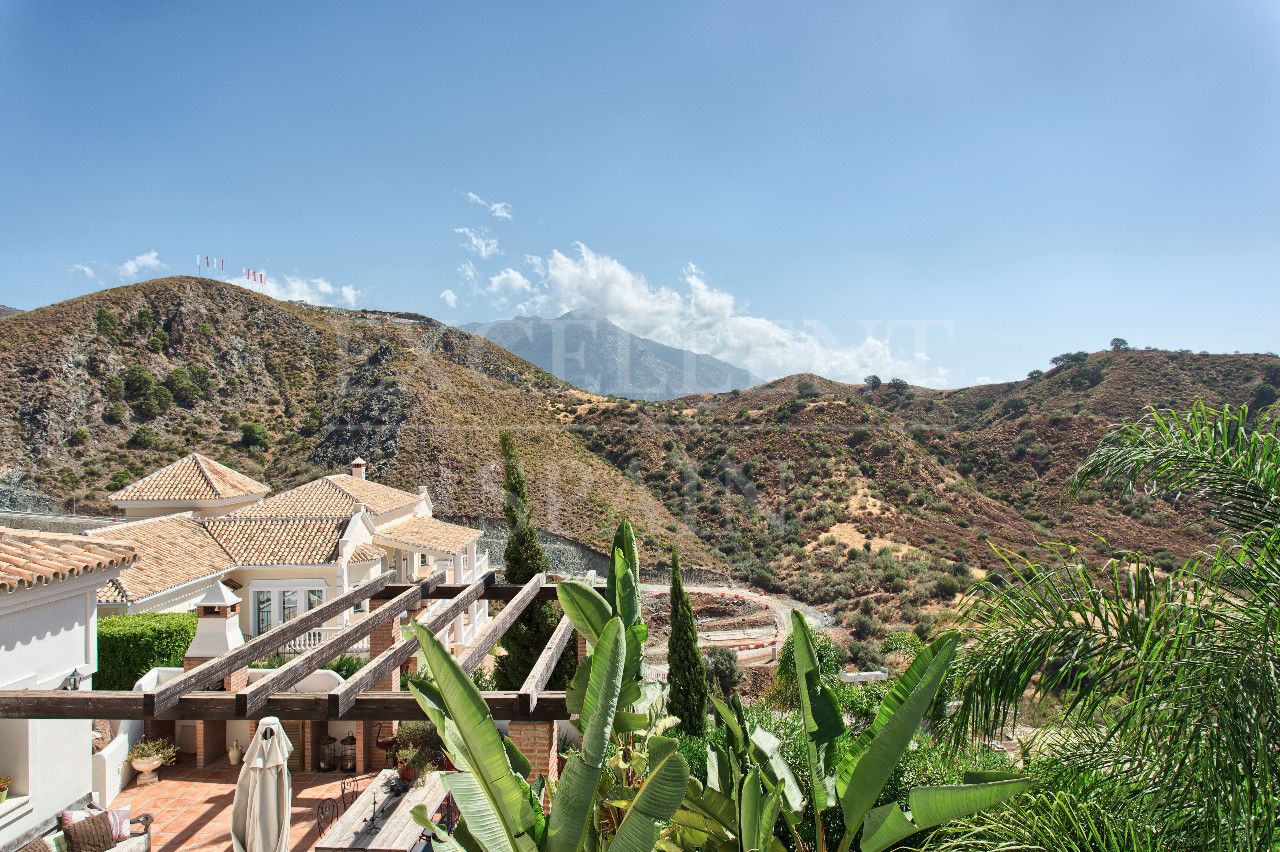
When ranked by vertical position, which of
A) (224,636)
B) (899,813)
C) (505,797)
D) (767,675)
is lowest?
(767,675)

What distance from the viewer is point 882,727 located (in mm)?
3914

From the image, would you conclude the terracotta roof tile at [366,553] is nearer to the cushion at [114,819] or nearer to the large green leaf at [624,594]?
the cushion at [114,819]

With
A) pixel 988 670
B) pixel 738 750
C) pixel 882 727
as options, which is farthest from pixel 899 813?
pixel 738 750

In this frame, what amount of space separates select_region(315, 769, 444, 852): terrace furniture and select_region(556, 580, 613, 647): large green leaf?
2.89m

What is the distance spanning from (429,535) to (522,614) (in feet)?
30.4

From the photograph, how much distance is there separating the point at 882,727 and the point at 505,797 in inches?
78.2

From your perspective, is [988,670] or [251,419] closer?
[988,670]

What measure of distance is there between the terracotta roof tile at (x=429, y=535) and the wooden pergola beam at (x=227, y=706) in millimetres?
15717

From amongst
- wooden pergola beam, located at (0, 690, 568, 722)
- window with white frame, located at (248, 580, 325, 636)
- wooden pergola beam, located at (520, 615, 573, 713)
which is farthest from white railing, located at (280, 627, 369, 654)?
wooden pergola beam, located at (0, 690, 568, 722)

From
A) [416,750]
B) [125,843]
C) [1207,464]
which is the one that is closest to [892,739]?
[1207,464]

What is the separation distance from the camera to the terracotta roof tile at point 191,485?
20.1m

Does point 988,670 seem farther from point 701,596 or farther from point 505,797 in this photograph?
point 701,596

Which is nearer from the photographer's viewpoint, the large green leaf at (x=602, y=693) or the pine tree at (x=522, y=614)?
the large green leaf at (x=602, y=693)

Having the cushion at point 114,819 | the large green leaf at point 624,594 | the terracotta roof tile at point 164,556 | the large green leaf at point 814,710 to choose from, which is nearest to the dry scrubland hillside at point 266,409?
the terracotta roof tile at point 164,556
